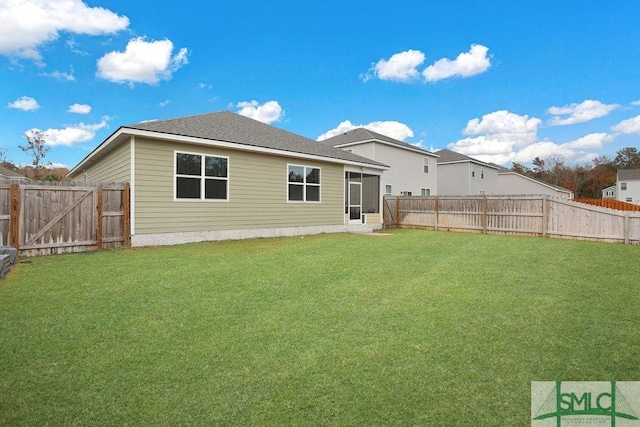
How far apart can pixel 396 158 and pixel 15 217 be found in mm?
21950

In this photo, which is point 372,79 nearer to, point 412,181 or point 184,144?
point 412,181

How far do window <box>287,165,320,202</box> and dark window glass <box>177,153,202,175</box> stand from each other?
3814 mm

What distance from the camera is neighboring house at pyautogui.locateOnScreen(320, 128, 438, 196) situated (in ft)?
78.4

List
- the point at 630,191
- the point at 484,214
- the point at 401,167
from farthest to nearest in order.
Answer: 1. the point at 630,191
2. the point at 401,167
3. the point at 484,214

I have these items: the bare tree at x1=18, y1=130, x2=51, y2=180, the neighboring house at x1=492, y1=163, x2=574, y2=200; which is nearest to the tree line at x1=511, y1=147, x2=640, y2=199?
the neighboring house at x1=492, y1=163, x2=574, y2=200

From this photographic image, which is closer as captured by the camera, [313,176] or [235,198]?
[235,198]

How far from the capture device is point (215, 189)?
38.1 feet

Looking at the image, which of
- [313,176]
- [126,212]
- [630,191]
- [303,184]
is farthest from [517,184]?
[126,212]

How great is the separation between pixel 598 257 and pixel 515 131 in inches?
1158

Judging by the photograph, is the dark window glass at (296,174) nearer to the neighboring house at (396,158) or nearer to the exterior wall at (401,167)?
the exterior wall at (401,167)

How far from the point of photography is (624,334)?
3.64 m

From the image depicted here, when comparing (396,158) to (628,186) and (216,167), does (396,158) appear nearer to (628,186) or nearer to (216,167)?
(216,167)

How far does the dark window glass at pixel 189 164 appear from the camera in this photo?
1082 cm

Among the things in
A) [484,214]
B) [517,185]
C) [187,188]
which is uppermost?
[517,185]
